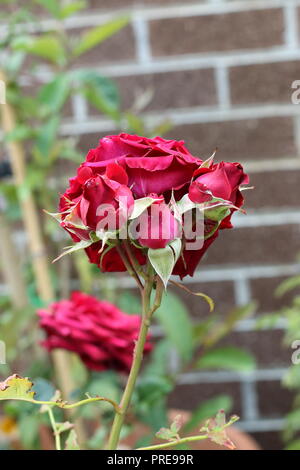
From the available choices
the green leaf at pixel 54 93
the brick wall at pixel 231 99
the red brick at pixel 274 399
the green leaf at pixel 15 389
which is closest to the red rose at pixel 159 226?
the green leaf at pixel 15 389

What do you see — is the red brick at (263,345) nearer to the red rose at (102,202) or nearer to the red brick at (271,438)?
the red brick at (271,438)

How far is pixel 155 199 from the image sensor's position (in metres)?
0.33

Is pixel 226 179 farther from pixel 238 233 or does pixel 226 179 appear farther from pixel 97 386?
pixel 238 233

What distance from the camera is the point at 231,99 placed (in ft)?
3.23

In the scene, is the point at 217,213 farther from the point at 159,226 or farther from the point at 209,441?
the point at 209,441

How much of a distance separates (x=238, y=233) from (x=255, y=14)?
1.09 feet

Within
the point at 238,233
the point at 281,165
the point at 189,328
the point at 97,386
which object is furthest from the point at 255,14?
the point at 97,386

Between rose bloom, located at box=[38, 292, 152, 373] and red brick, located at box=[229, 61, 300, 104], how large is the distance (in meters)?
0.48

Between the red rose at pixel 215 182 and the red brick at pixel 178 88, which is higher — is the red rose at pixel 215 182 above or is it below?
below

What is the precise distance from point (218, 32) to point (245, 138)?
6.5 inches

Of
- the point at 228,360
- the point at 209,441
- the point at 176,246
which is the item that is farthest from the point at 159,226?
the point at 228,360

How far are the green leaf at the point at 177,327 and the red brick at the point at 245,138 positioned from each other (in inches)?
10.2

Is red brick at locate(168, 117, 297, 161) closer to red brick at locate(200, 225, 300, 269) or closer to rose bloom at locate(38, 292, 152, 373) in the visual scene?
red brick at locate(200, 225, 300, 269)

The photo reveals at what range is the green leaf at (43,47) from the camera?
29.9 inches
